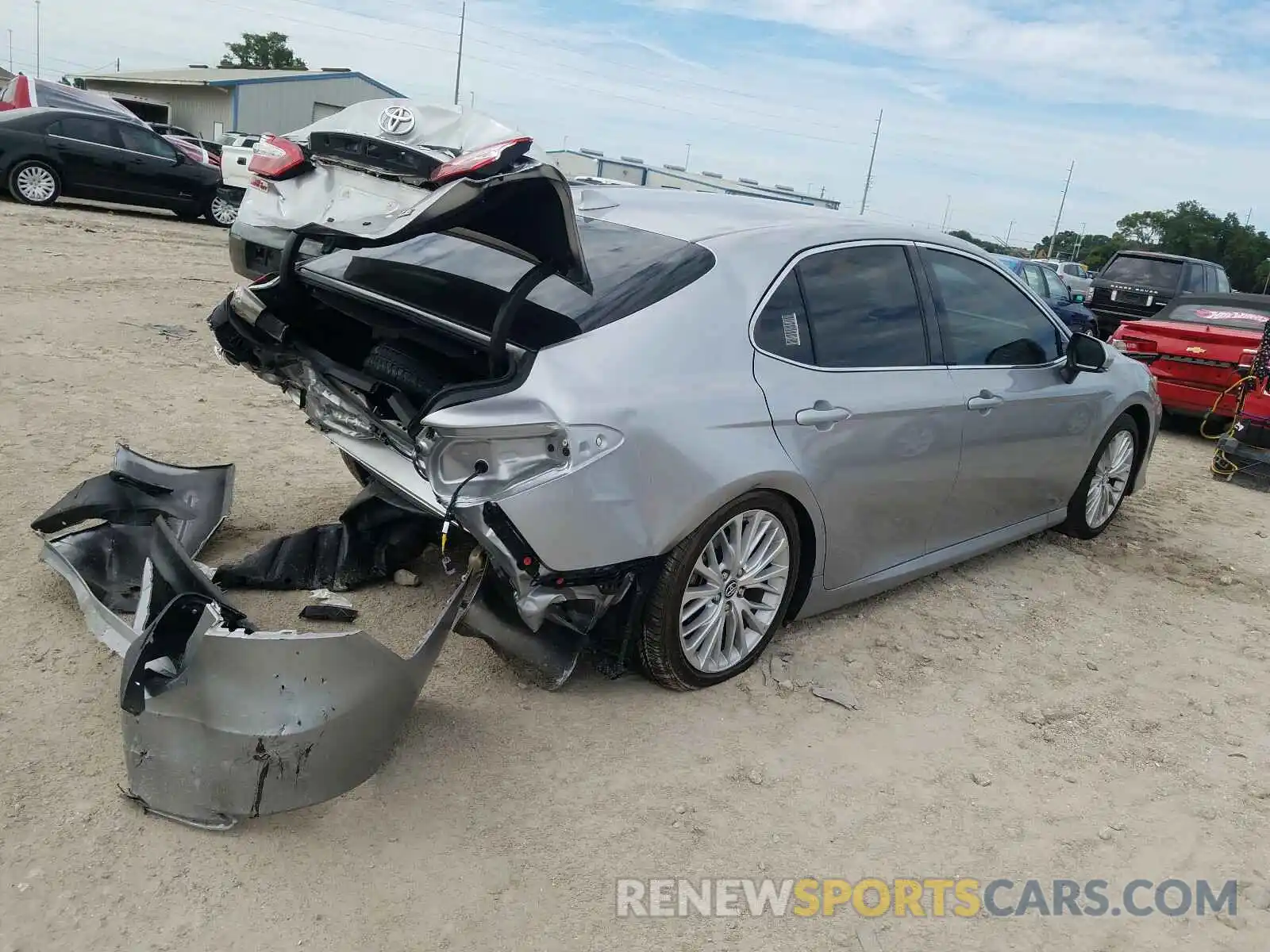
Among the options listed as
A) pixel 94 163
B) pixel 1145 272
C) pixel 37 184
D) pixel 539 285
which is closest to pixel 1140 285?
pixel 1145 272

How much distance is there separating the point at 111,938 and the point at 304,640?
0.76 metres

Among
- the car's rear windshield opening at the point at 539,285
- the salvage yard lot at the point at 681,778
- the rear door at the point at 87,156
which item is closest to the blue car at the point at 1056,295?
the salvage yard lot at the point at 681,778

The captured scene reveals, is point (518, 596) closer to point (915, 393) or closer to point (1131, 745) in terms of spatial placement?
point (915, 393)

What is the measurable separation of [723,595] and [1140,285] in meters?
14.4

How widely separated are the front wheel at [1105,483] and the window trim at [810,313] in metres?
1.85

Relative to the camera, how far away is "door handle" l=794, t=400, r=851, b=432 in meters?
3.41

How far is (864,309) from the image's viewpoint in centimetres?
379

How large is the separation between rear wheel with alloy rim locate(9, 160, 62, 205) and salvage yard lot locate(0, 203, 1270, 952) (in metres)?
11.1

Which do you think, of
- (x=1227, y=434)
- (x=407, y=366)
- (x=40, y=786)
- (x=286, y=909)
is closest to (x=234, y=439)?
(x=407, y=366)

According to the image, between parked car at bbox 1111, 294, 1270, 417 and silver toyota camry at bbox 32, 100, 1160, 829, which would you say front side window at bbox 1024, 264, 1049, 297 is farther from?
silver toyota camry at bbox 32, 100, 1160, 829

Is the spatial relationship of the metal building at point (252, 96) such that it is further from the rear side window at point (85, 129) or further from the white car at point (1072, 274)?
the white car at point (1072, 274)

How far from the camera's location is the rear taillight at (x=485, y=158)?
2.73 m

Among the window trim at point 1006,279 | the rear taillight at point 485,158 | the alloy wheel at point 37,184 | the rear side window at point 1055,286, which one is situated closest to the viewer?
the rear taillight at point 485,158

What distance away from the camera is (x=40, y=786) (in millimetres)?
2635
